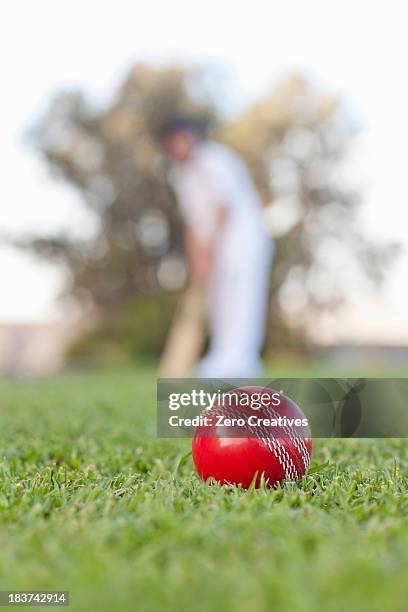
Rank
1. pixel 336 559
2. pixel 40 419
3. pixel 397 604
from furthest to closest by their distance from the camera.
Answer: pixel 40 419 → pixel 336 559 → pixel 397 604

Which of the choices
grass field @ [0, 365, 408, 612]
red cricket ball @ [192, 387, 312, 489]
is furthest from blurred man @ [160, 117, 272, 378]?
red cricket ball @ [192, 387, 312, 489]

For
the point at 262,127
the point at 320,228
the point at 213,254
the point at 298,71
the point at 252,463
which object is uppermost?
the point at 298,71

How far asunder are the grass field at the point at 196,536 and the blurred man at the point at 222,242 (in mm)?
3886

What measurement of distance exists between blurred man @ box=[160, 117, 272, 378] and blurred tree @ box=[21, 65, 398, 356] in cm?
638

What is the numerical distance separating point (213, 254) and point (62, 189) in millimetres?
8269

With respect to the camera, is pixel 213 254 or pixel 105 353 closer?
pixel 213 254

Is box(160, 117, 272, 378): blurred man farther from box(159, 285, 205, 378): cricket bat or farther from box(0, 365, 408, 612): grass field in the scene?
box(0, 365, 408, 612): grass field

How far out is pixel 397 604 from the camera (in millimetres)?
801

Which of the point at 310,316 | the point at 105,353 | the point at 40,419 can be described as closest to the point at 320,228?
the point at 310,316

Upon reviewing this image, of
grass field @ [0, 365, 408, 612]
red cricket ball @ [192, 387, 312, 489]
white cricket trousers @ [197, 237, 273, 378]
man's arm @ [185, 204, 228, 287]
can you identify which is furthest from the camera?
white cricket trousers @ [197, 237, 273, 378]

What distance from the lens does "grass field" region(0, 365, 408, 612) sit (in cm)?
84

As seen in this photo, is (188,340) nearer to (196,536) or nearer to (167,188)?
(196,536)

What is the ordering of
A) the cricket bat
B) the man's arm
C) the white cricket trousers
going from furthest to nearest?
the cricket bat → the white cricket trousers → the man's arm

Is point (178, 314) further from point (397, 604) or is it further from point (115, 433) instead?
point (397, 604)
